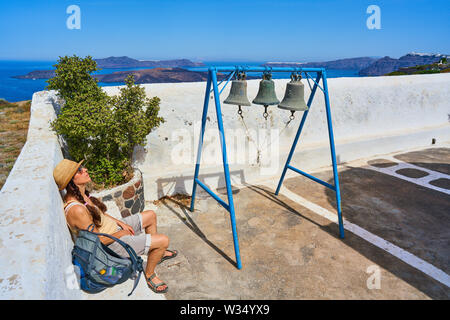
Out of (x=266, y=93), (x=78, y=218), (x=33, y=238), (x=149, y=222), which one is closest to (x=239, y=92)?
(x=266, y=93)

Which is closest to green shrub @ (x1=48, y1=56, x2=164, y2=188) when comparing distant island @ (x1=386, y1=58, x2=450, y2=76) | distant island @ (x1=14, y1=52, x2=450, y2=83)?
distant island @ (x1=14, y1=52, x2=450, y2=83)

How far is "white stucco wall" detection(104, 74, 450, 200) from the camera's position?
574 cm

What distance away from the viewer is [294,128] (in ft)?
23.6

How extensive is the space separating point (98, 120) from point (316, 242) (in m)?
3.94

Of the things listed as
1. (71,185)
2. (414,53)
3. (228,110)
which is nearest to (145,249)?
(71,185)

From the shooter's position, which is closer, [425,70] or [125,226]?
[125,226]

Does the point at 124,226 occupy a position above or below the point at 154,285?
above

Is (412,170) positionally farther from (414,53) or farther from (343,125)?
(414,53)

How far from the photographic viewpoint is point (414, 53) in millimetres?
67188

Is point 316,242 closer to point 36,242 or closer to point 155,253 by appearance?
point 155,253

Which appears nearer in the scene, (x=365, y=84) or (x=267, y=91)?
(x=267, y=91)
